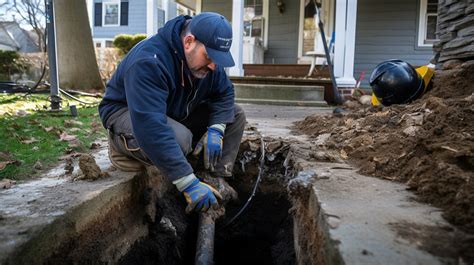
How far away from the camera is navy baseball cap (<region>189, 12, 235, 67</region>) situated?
2.28 m

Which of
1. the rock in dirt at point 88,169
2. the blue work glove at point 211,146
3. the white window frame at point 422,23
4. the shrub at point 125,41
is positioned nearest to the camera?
the rock in dirt at point 88,169

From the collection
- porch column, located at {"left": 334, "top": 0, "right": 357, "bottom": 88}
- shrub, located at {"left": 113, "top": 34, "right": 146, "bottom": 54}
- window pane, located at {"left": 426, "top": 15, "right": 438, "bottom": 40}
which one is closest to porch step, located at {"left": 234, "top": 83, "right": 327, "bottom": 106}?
porch column, located at {"left": 334, "top": 0, "right": 357, "bottom": 88}

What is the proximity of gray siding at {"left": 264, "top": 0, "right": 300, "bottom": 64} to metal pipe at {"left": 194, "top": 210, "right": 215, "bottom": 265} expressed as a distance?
904cm

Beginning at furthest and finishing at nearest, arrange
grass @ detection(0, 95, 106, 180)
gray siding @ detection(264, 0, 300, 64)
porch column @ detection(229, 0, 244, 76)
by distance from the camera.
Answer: gray siding @ detection(264, 0, 300, 64) → porch column @ detection(229, 0, 244, 76) → grass @ detection(0, 95, 106, 180)

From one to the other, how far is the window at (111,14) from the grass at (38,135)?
13.0 meters

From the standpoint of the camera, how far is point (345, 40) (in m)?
8.20

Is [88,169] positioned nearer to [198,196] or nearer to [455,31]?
[198,196]

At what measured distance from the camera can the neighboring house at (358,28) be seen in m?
10.1

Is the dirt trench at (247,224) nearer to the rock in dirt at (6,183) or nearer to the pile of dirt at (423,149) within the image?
the pile of dirt at (423,149)

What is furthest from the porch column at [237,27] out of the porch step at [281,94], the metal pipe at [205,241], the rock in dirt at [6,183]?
the rock in dirt at [6,183]

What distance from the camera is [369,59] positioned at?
1054 centimetres

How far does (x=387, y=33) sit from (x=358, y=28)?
0.73m

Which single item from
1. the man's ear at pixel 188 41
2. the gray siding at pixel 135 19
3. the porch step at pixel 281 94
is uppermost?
the gray siding at pixel 135 19

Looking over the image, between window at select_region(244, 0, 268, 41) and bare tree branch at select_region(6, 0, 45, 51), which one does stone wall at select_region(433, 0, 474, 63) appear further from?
bare tree branch at select_region(6, 0, 45, 51)
